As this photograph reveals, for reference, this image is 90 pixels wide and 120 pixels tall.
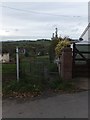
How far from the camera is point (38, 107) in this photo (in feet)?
23.2

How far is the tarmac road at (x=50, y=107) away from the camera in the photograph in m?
6.38

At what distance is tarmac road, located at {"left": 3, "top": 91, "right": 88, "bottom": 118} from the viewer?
6382 millimetres

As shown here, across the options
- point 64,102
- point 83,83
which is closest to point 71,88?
point 83,83

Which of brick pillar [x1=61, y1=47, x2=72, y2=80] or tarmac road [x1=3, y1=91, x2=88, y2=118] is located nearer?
tarmac road [x1=3, y1=91, x2=88, y2=118]

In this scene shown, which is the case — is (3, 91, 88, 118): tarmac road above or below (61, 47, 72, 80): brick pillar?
below

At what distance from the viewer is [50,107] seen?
23.0 ft

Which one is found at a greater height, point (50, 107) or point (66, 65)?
point (66, 65)

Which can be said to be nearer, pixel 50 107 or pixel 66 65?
pixel 50 107

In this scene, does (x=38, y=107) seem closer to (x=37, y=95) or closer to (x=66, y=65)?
(x=37, y=95)

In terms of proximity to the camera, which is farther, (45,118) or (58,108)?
(58,108)

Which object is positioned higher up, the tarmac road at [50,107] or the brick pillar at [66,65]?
the brick pillar at [66,65]

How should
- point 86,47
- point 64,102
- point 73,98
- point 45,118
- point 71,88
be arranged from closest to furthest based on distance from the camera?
point 45,118
point 64,102
point 73,98
point 71,88
point 86,47

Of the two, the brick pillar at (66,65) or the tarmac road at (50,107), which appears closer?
the tarmac road at (50,107)

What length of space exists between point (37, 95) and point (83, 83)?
2.43 metres
